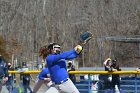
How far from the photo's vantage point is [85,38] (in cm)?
880

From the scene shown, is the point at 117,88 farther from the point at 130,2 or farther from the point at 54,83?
the point at 130,2

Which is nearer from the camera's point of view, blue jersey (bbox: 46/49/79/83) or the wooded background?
blue jersey (bbox: 46/49/79/83)

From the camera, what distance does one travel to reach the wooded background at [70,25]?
49500 mm

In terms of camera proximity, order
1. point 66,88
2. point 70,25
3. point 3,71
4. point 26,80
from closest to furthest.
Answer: point 66,88, point 3,71, point 26,80, point 70,25

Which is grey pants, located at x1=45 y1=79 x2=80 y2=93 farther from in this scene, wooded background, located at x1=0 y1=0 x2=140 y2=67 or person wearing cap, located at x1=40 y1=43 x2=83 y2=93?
wooded background, located at x1=0 y1=0 x2=140 y2=67

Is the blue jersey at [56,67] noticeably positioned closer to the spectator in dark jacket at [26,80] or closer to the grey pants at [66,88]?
the grey pants at [66,88]

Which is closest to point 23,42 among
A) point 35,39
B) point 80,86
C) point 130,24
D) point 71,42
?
point 35,39

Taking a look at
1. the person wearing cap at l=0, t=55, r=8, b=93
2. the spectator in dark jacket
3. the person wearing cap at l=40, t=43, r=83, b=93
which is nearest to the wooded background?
the spectator in dark jacket

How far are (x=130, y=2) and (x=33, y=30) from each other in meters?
11.5

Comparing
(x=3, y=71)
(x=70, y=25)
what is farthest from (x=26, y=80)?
(x=70, y=25)

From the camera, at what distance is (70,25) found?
5300 centimetres

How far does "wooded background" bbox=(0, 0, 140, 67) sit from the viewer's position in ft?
162

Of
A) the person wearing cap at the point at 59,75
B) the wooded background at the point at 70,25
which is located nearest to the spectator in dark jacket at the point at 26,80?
the person wearing cap at the point at 59,75

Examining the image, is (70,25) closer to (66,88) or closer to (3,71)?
(3,71)
